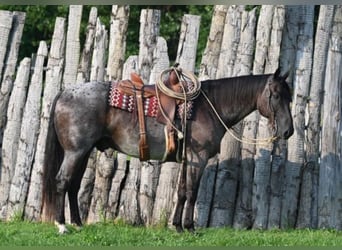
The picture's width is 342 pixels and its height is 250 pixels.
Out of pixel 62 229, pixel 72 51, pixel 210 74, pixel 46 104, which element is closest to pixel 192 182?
pixel 62 229

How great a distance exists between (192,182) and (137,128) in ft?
2.62

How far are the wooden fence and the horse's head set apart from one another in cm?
81

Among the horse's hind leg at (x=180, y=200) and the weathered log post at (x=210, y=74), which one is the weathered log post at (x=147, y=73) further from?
the horse's hind leg at (x=180, y=200)

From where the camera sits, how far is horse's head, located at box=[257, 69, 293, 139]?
8.79 meters

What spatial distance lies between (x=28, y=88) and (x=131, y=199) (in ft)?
5.87

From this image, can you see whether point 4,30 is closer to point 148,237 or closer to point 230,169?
point 230,169

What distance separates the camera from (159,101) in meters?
8.77

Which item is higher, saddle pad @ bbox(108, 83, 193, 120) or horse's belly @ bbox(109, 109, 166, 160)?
saddle pad @ bbox(108, 83, 193, 120)

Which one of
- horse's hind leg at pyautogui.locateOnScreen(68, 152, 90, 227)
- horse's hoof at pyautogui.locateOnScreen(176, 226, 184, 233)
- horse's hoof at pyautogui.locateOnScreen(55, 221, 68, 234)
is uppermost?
horse's hind leg at pyautogui.locateOnScreen(68, 152, 90, 227)

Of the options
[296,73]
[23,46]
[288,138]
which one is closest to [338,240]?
[288,138]

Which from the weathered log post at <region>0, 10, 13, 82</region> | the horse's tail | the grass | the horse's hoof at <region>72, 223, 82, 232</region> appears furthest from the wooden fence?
the horse's tail

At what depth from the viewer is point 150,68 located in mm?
9750

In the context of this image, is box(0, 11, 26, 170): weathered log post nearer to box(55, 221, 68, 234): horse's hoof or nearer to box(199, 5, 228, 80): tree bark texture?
box(55, 221, 68, 234): horse's hoof

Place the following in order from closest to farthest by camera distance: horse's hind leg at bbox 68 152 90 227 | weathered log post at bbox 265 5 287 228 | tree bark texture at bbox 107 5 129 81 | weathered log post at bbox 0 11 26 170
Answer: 1. horse's hind leg at bbox 68 152 90 227
2. weathered log post at bbox 265 5 287 228
3. tree bark texture at bbox 107 5 129 81
4. weathered log post at bbox 0 11 26 170
